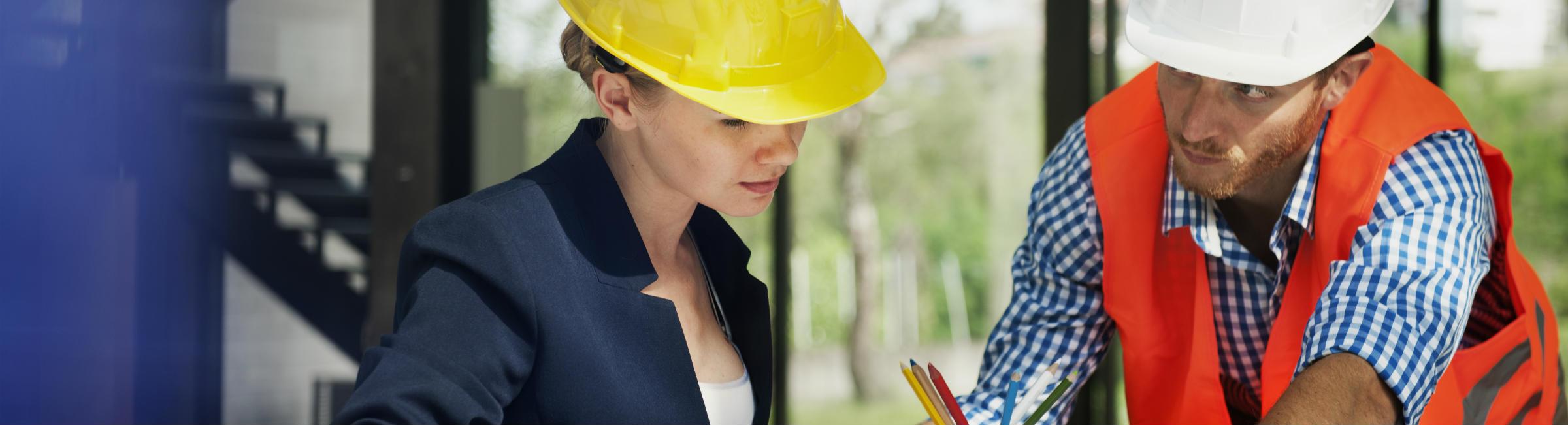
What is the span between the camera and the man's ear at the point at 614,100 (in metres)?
1.23

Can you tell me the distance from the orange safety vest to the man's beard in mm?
34

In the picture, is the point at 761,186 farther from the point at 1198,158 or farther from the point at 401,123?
the point at 401,123

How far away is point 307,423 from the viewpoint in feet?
14.6

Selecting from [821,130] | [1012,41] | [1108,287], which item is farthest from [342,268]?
[1108,287]

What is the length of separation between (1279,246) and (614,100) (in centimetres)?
90

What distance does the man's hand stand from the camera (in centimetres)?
125

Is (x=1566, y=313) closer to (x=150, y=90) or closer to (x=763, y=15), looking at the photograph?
(x=763, y=15)

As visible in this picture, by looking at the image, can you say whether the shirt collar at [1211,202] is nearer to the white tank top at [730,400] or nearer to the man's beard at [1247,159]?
the man's beard at [1247,159]

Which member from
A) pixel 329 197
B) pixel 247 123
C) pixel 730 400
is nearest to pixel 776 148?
pixel 730 400

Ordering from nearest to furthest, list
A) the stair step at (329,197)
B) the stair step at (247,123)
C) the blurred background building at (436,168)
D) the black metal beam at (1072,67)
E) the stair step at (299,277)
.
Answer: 1. the blurred background building at (436,168)
2. the black metal beam at (1072,67)
3. the stair step at (247,123)
4. the stair step at (299,277)
5. the stair step at (329,197)

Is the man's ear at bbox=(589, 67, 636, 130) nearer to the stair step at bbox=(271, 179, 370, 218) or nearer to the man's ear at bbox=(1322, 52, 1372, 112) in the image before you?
the man's ear at bbox=(1322, 52, 1372, 112)

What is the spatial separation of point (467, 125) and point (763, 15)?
11.0ft

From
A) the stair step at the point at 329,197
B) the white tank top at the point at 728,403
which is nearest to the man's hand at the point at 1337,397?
the white tank top at the point at 728,403

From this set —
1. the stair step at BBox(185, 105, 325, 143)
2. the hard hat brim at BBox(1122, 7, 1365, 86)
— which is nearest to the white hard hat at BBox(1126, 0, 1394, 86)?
the hard hat brim at BBox(1122, 7, 1365, 86)
